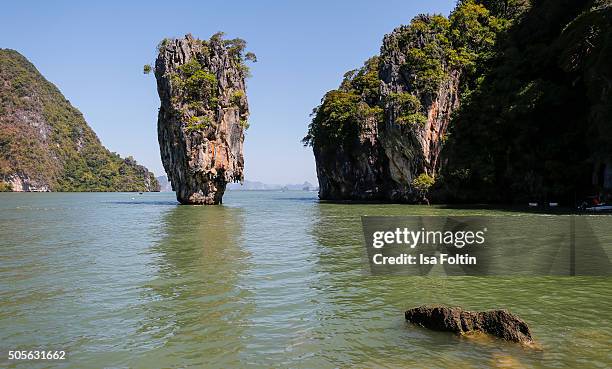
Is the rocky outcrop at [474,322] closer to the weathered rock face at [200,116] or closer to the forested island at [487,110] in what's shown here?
the forested island at [487,110]

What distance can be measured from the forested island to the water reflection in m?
32.1

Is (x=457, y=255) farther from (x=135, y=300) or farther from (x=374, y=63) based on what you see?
(x=374, y=63)

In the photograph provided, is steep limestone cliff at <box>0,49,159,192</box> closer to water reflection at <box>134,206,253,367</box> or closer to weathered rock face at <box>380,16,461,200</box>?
weathered rock face at <box>380,16,461,200</box>

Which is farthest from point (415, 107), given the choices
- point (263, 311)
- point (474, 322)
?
point (474, 322)

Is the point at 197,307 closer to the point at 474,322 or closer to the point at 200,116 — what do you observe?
the point at 474,322

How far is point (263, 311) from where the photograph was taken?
356 inches

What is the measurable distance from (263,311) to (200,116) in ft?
152

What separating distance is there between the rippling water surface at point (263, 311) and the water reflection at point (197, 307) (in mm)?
33

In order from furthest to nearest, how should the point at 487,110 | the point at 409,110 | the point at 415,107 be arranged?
the point at 409,110
the point at 415,107
the point at 487,110

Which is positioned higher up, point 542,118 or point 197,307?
point 542,118

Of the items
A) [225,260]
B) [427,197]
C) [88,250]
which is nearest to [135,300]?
[225,260]

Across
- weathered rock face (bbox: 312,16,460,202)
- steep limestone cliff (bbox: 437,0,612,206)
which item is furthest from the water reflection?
weathered rock face (bbox: 312,16,460,202)

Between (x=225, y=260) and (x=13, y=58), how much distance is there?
228 meters

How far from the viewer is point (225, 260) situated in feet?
49.7
